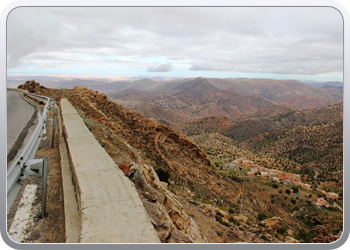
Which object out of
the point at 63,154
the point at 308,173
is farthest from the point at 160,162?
the point at 308,173

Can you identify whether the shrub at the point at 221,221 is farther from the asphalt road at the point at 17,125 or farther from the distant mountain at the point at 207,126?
the distant mountain at the point at 207,126

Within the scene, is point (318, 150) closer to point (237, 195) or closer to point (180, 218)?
point (237, 195)

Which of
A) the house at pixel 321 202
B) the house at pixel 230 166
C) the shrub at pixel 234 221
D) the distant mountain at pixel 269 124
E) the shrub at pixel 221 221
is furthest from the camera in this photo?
the distant mountain at pixel 269 124

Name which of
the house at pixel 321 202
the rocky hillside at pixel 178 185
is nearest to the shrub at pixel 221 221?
the rocky hillside at pixel 178 185

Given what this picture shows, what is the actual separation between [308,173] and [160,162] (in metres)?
34.2

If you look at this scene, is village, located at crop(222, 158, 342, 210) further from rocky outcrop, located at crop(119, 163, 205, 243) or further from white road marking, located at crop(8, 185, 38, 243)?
white road marking, located at crop(8, 185, 38, 243)

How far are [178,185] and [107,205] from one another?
1186cm

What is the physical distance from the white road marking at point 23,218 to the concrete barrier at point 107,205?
1.00 meters

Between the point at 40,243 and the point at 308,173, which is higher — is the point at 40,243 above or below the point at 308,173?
above

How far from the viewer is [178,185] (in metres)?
14.9

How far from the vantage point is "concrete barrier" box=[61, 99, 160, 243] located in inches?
113

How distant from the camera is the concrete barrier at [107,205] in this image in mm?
2881

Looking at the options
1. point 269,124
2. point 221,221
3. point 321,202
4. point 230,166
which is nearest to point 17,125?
point 221,221

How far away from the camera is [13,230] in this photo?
383 centimetres
